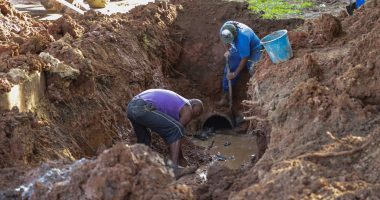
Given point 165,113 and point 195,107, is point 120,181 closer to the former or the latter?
point 165,113

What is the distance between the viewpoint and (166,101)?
7.08 m

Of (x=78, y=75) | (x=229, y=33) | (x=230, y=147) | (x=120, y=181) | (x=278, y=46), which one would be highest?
(x=278, y=46)

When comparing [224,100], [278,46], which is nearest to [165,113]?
[278,46]

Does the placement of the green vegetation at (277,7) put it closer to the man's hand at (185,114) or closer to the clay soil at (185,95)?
the clay soil at (185,95)

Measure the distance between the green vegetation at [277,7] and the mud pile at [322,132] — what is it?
5250 mm

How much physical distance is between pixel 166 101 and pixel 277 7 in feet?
21.9

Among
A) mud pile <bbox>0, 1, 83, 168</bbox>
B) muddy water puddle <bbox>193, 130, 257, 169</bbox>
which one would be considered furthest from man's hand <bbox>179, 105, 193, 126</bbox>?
muddy water puddle <bbox>193, 130, 257, 169</bbox>

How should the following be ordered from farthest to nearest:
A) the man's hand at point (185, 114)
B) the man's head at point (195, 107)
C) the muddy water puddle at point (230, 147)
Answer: the muddy water puddle at point (230, 147)
the man's head at point (195, 107)
the man's hand at point (185, 114)

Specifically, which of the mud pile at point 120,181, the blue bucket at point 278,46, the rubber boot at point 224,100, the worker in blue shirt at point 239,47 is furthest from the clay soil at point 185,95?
the worker in blue shirt at point 239,47

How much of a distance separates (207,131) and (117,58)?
2334mm

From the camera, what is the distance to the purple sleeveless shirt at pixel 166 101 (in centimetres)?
704

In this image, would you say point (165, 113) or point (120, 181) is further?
point (165, 113)

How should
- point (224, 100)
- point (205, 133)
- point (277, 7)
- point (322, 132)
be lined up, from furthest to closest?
point (277, 7) → point (224, 100) → point (205, 133) → point (322, 132)

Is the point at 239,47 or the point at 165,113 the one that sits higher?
the point at 239,47
